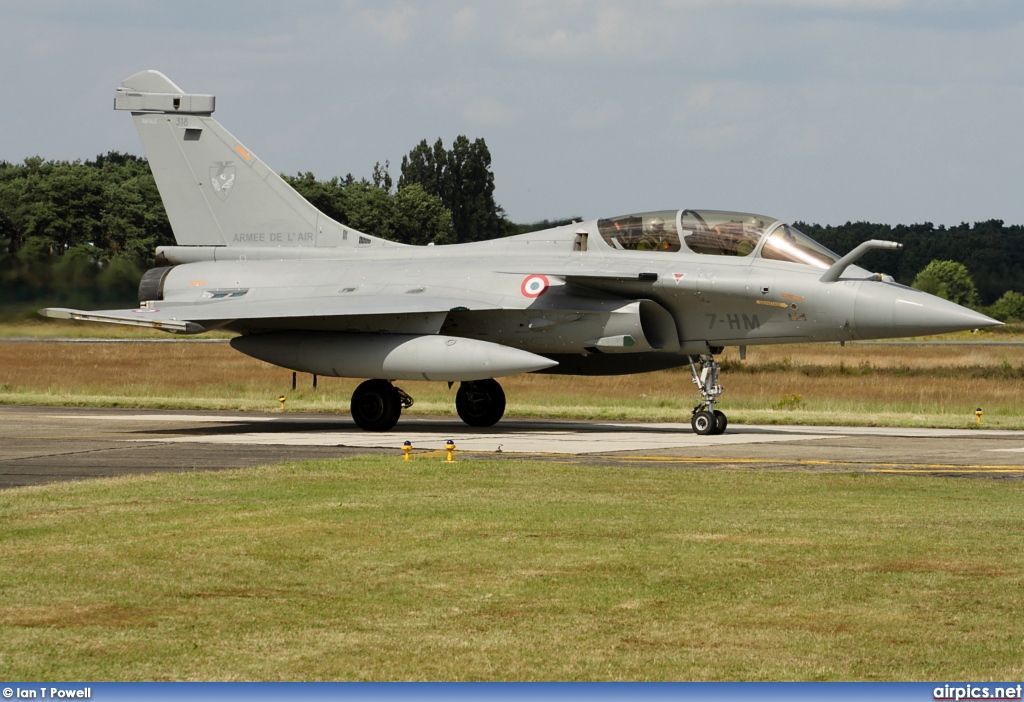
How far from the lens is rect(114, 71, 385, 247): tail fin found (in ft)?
75.2

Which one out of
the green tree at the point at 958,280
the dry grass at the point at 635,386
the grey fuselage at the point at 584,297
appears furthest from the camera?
the green tree at the point at 958,280

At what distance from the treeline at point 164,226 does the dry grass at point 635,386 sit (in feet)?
9.20

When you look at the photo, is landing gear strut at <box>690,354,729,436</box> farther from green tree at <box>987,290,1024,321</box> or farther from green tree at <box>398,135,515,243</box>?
green tree at <box>398,135,515,243</box>

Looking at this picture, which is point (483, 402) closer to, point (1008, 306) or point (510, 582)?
point (510, 582)

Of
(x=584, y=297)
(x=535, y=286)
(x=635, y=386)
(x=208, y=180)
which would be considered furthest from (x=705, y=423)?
(x=635, y=386)

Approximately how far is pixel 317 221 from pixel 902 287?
10040 mm

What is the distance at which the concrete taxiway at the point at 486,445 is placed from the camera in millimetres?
14570

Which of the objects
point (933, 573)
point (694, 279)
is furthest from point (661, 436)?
point (933, 573)

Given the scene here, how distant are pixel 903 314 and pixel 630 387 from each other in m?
16.5

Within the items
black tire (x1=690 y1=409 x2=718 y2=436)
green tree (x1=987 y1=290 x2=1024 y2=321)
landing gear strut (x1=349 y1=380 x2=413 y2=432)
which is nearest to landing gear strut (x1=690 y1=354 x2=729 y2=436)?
→ black tire (x1=690 y1=409 x2=718 y2=436)

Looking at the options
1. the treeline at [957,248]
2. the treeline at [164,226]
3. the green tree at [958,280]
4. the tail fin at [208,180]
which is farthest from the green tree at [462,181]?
Answer: the tail fin at [208,180]

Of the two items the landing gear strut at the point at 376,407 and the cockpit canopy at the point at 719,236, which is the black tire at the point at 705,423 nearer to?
the cockpit canopy at the point at 719,236

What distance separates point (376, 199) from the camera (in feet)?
308

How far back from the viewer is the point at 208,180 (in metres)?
23.2
